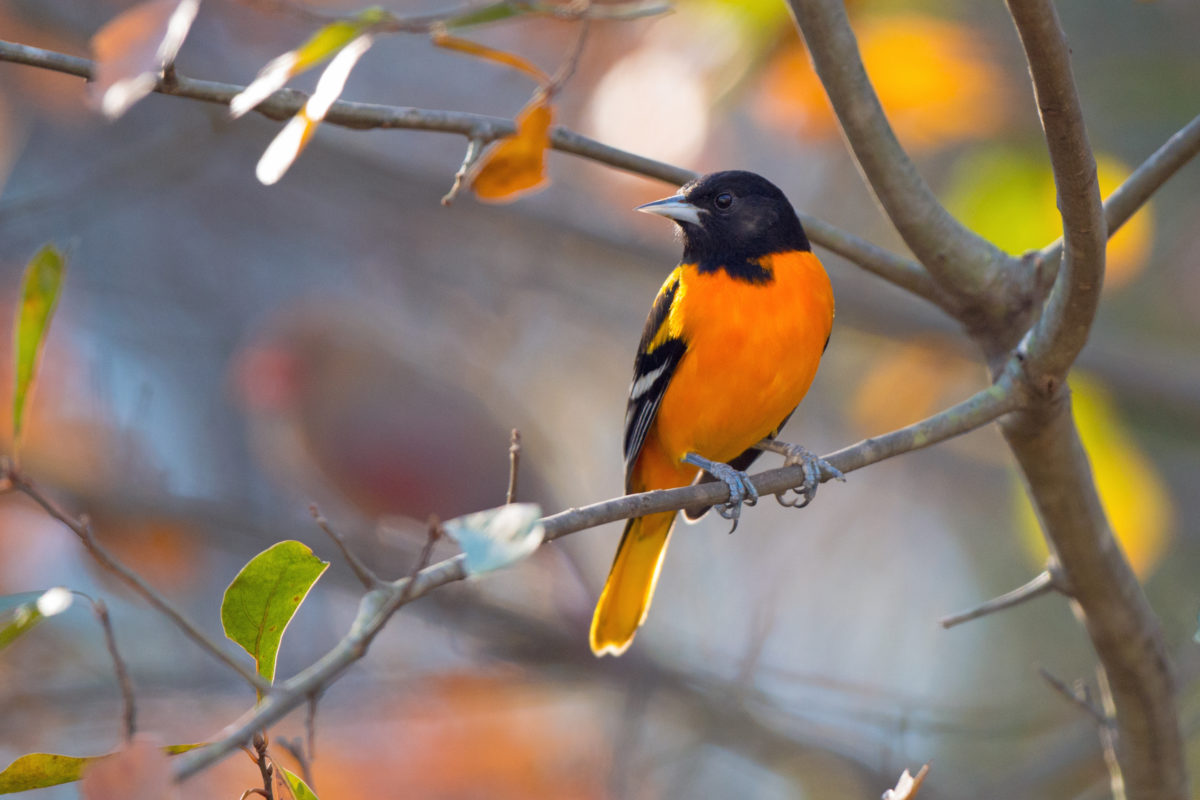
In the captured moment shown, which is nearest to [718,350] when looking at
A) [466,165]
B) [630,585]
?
[630,585]

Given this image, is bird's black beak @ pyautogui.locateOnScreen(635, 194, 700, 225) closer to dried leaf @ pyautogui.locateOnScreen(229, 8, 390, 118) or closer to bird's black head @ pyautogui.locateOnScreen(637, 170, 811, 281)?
bird's black head @ pyautogui.locateOnScreen(637, 170, 811, 281)

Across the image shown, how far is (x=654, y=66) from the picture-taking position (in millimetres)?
5090

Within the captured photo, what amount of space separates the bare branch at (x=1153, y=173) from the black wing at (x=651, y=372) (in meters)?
1.62

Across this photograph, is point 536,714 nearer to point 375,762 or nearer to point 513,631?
point 375,762

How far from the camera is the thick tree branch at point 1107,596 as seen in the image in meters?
3.06

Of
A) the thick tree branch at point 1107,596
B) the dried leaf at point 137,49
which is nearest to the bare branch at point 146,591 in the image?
the dried leaf at point 137,49

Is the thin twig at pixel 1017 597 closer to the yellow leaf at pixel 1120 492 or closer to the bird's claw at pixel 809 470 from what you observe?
the bird's claw at pixel 809 470

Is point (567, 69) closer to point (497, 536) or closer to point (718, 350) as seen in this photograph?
point (497, 536)

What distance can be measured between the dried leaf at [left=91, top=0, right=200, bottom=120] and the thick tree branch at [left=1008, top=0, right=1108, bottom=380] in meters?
1.61

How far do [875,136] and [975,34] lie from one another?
3.58m

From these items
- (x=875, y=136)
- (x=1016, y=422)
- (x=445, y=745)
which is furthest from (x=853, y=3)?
(x=445, y=745)

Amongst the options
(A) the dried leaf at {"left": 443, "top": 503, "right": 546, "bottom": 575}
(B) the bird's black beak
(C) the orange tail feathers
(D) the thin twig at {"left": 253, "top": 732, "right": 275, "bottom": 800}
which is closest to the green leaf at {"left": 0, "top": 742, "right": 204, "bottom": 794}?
(D) the thin twig at {"left": 253, "top": 732, "right": 275, "bottom": 800}

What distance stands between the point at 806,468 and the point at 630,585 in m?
1.31

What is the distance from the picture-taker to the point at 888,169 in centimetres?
292
